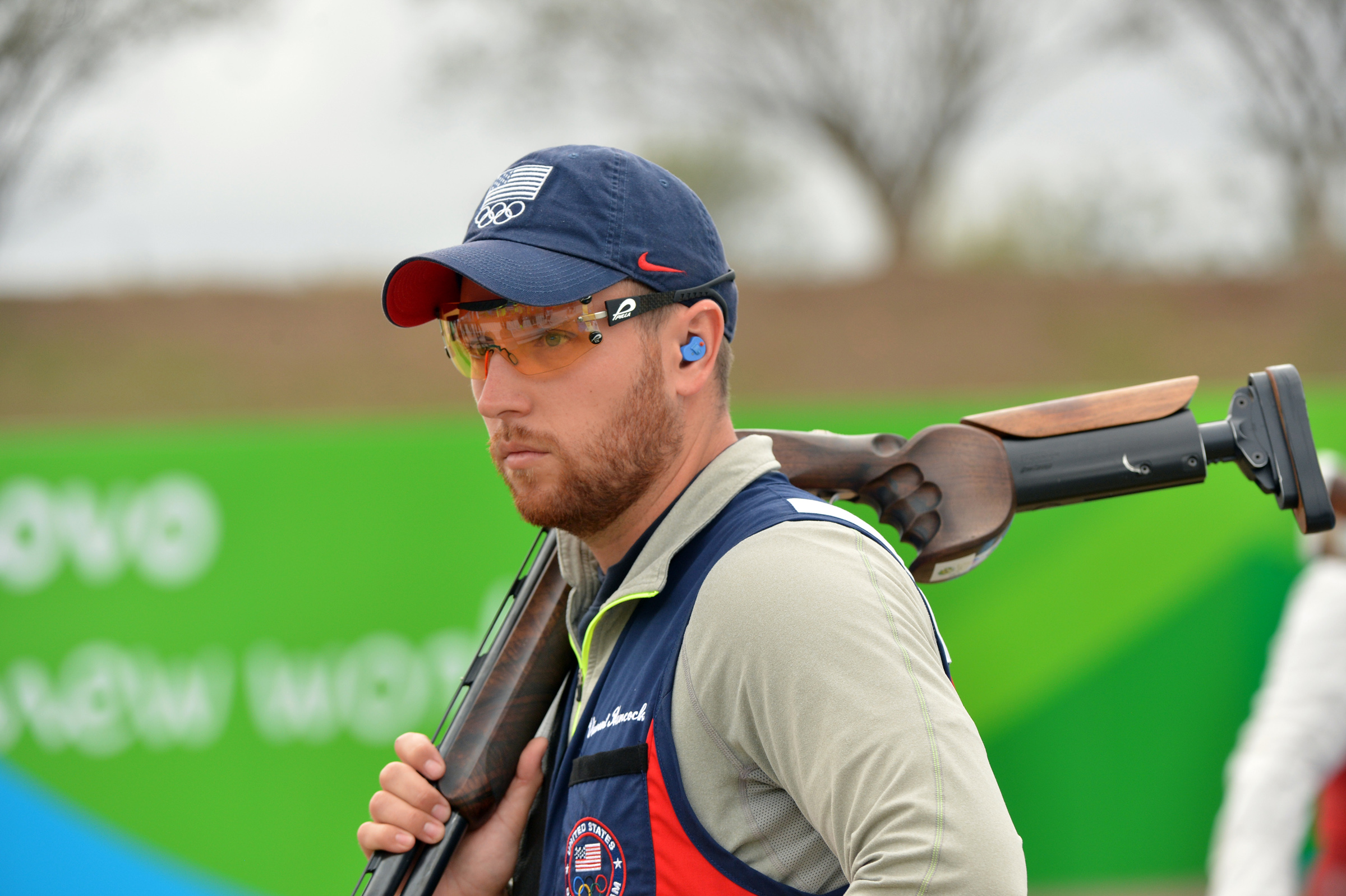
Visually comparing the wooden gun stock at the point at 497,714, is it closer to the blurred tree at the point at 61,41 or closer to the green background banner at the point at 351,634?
the green background banner at the point at 351,634

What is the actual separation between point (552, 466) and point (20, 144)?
11193 millimetres

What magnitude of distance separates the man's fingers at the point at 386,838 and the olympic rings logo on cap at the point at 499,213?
84cm

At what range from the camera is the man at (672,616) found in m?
1.21

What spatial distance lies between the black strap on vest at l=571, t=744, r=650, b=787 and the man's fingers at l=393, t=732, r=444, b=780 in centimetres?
30

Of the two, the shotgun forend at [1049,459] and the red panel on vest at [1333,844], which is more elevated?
the shotgun forend at [1049,459]

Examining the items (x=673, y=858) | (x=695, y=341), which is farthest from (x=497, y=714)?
(x=695, y=341)

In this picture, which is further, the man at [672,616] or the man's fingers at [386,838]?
the man's fingers at [386,838]

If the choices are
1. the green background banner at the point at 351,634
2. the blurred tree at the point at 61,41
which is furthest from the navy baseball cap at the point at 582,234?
the blurred tree at the point at 61,41

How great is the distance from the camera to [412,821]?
65.4 inches

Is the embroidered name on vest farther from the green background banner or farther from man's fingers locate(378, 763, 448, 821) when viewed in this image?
the green background banner

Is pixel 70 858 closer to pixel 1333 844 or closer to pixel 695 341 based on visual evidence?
pixel 695 341

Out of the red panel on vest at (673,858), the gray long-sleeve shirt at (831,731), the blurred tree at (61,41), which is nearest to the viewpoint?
the gray long-sleeve shirt at (831,731)

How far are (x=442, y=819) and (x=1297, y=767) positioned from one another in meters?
3.06

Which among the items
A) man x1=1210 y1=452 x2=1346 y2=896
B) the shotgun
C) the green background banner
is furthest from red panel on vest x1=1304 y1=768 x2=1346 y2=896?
the shotgun
